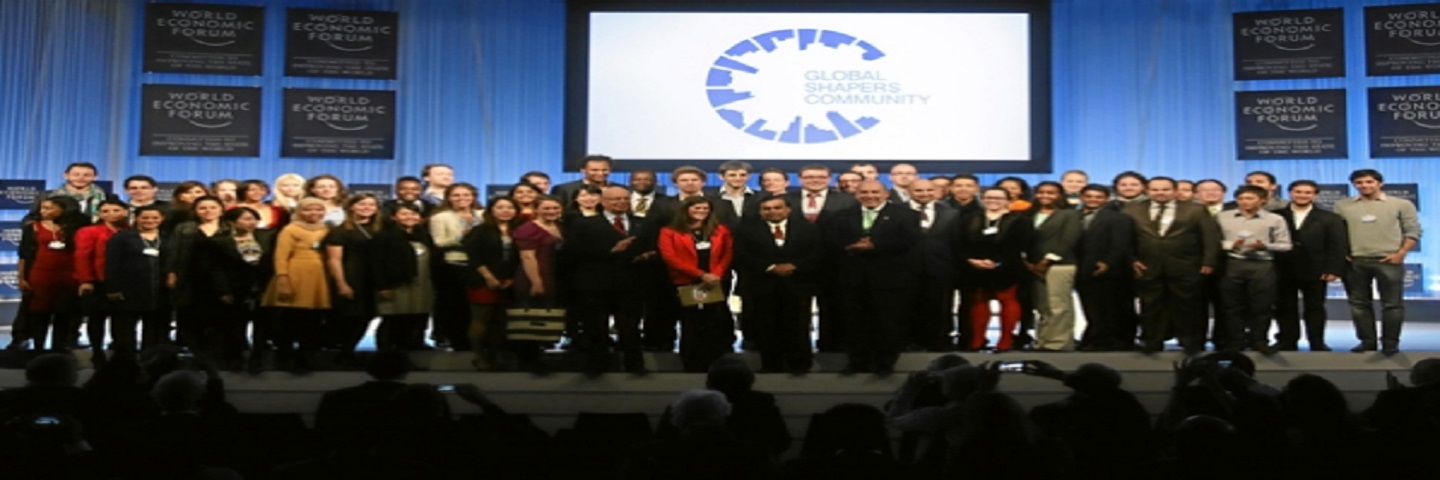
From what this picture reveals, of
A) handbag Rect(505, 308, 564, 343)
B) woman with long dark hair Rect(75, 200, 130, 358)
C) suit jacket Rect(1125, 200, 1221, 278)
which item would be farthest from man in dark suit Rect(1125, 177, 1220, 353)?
woman with long dark hair Rect(75, 200, 130, 358)

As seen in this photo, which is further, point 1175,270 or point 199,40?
point 199,40

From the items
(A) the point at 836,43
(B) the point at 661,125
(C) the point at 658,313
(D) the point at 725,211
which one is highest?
(A) the point at 836,43

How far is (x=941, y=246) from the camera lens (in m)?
8.20

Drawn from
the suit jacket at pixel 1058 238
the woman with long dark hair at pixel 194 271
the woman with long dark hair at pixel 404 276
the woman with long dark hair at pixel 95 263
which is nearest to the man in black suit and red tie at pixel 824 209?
the suit jacket at pixel 1058 238

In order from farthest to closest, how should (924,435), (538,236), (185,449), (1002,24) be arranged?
1. (1002,24)
2. (538,236)
3. (924,435)
4. (185,449)

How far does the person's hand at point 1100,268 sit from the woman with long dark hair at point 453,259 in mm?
4013

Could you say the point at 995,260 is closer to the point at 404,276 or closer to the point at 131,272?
the point at 404,276

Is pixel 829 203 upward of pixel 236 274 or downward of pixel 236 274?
upward

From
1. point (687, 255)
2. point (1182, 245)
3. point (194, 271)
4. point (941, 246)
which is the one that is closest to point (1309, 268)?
point (1182, 245)

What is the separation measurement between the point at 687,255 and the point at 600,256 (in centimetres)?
54

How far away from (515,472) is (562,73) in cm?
941

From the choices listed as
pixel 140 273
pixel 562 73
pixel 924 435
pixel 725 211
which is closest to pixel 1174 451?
pixel 924 435

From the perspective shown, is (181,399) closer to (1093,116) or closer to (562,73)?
(562,73)

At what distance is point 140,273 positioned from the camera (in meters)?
7.93
